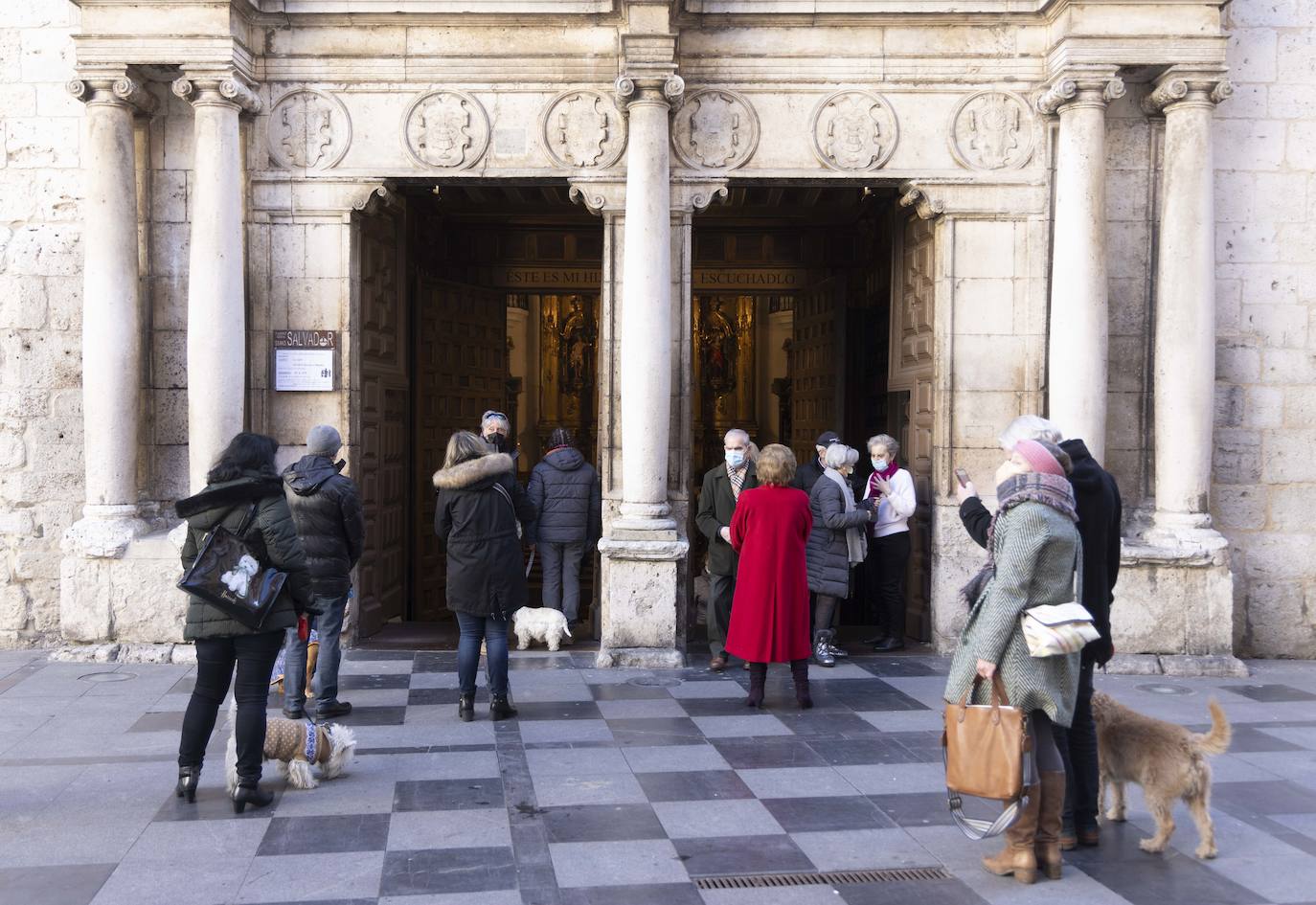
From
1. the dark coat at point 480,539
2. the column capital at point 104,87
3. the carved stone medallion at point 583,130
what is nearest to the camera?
the dark coat at point 480,539

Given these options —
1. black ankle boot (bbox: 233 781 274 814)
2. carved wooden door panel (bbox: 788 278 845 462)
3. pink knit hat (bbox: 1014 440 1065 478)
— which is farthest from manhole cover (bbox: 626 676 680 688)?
carved wooden door panel (bbox: 788 278 845 462)

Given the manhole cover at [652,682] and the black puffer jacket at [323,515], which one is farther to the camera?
the manhole cover at [652,682]

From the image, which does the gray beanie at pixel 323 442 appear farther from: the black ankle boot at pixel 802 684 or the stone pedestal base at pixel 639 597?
the black ankle boot at pixel 802 684

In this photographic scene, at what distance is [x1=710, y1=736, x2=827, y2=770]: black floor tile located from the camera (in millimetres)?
5922

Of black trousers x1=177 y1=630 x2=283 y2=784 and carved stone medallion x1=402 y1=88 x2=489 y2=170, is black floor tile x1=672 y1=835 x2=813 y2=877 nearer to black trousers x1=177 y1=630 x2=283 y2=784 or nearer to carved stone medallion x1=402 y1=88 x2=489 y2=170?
black trousers x1=177 y1=630 x2=283 y2=784

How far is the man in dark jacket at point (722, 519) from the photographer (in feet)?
28.0

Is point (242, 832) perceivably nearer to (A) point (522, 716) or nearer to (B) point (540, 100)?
(A) point (522, 716)

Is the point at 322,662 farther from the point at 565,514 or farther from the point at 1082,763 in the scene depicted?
the point at 1082,763

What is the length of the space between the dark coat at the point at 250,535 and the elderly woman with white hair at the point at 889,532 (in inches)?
195

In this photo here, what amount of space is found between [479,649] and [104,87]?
4.91 meters

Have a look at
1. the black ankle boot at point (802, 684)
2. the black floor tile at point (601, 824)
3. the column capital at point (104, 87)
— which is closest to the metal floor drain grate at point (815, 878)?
the black floor tile at point (601, 824)

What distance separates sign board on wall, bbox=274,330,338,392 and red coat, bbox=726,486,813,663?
360 cm

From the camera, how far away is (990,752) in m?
4.21

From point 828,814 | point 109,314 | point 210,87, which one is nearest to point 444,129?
point 210,87
